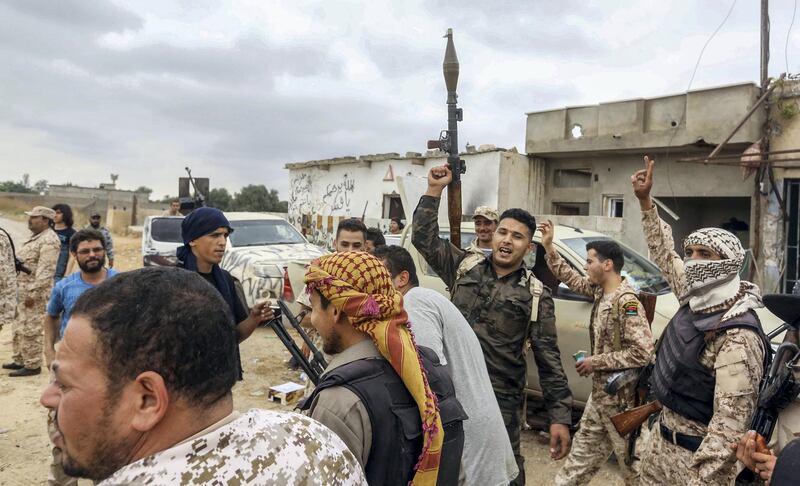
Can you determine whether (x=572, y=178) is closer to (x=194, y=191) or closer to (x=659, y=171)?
(x=659, y=171)

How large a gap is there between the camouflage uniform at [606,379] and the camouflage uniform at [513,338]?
0.68 meters

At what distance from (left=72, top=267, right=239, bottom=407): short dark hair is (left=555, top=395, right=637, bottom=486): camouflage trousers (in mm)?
3002

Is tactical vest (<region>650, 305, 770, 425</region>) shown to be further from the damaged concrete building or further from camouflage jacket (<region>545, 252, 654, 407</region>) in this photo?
the damaged concrete building

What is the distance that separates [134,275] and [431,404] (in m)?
0.86

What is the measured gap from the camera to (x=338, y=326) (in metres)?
1.63

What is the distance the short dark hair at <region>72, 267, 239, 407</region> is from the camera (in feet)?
2.93

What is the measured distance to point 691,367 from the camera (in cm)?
246

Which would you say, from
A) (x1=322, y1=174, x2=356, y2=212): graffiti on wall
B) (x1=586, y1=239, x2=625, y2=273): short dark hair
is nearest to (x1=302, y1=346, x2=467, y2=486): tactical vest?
(x1=586, y1=239, x2=625, y2=273): short dark hair

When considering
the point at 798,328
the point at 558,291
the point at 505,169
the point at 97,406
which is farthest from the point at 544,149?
the point at 97,406

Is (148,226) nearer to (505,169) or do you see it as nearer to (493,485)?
(505,169)

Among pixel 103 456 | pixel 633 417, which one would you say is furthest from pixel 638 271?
pixel 103 456

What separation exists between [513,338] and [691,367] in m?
0.85

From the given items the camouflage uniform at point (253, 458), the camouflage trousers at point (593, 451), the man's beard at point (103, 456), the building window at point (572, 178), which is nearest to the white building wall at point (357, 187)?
the building window at point (572, 178)

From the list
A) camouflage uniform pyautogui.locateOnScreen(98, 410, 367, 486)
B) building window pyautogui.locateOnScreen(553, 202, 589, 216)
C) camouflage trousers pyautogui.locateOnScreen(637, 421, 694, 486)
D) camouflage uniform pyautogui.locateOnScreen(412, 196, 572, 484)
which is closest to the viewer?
camouflage uniform pyautogui.locateOnScreen(98, 410, 367, 486)
